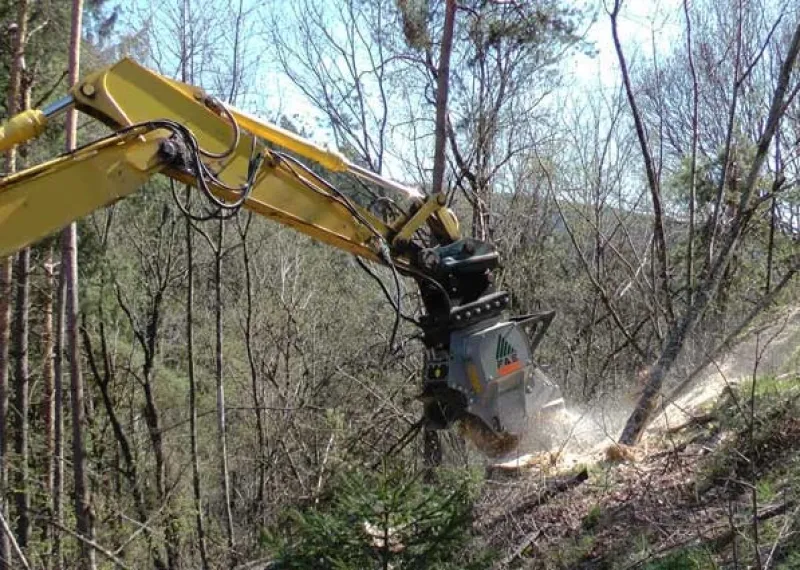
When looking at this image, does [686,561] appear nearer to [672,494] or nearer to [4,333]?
[672,494]

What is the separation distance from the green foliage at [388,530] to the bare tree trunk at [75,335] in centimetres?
568

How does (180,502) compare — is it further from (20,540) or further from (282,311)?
(282,311)

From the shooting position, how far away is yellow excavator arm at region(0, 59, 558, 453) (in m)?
4.45

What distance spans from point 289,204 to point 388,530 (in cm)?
230

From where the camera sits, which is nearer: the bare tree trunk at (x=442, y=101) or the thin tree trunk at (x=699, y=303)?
the thin tree trunk at (x=699, y=303)

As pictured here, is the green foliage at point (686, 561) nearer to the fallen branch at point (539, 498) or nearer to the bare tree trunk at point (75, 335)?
the fallen branch at point (539, 498)

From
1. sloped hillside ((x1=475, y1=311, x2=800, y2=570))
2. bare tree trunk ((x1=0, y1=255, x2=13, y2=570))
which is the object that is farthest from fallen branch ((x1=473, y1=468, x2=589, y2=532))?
bare tree trunk ((x1=0, y1=255, x2=13, y2=570))

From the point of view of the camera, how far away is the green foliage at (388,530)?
6.16m

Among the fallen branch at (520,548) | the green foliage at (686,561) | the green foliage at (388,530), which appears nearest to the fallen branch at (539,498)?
the fallen branch at (520,548)

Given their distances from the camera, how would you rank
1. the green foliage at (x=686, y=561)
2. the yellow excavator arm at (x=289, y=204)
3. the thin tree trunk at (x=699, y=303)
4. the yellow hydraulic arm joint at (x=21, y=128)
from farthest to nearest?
1. the thin tree trunk at (x=699, y=303)
2. the green foliage at (x=686, y=561)
3. the yellow excavator arm at (x=289, y=204)
4. the yellow hydraulic arm joint at (x=21, y=128)

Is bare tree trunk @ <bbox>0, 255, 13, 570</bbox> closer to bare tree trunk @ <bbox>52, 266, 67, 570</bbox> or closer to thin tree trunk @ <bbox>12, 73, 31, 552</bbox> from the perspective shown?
thin tree trunk @ <bbox>12, 73, 31, 552</bbox>

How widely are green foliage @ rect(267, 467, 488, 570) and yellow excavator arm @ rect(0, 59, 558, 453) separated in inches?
21.8

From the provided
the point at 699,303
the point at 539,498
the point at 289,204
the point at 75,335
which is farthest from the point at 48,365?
the point at 699,303

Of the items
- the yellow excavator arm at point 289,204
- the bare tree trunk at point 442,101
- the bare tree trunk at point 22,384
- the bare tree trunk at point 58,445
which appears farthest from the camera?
the bare tree trunk at point 22,384
